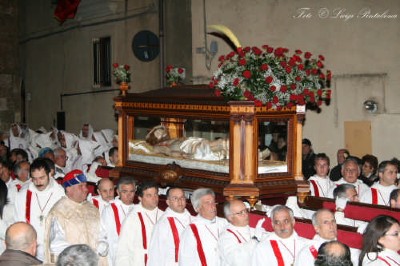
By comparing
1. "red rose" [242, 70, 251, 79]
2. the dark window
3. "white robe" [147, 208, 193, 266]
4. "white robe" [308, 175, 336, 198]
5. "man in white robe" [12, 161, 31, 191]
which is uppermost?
the dark window

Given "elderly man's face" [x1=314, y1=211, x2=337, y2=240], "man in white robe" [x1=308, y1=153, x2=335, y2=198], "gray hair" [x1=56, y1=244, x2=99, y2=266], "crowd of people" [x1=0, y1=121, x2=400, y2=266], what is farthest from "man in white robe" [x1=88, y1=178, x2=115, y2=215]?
"gray hair" [x1=56, y1=244, x2=99, y2=266]

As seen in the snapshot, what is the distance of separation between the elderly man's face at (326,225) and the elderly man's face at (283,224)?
1.04 feet

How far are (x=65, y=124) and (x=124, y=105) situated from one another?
1061cm

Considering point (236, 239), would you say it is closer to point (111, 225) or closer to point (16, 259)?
point (111, 225)

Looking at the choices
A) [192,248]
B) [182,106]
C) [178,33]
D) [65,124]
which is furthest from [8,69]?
[192,248]

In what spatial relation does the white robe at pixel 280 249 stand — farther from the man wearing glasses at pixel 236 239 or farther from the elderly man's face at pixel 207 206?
the elderly man's face at pixel 207 206

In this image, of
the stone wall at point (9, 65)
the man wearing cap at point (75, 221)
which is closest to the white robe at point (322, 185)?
the man wearing cap at point (75, 221)

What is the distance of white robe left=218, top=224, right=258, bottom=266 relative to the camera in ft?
21.6

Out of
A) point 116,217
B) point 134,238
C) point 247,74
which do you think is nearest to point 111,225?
point 116,217

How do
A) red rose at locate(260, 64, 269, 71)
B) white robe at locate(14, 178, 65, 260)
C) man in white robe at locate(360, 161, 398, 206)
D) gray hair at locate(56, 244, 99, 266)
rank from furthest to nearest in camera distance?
man in white robe at locate(360, 161, 398, 206) < white robe at locate(14, 178, 65, 260) < red rose at locate(260, 64, 269, 71) < gray hair at locate(56, 244, 99, 266)

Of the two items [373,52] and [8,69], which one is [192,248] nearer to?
[373,52]

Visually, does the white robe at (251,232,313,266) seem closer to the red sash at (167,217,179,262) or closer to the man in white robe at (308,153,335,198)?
the red sash at (167,217,179,262)

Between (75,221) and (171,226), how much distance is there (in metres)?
0.96

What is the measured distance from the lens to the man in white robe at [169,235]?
24.3ft
